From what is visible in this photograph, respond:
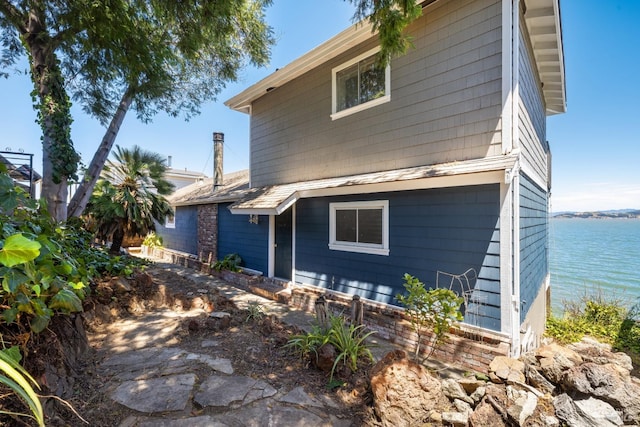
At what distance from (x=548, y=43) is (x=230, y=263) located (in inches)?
413

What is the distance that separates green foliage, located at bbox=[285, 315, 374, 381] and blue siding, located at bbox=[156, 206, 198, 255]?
10325 mm

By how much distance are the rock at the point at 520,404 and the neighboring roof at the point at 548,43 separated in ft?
21.4

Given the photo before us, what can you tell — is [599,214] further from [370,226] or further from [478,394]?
[478,394]

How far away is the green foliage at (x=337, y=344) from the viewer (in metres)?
3.87

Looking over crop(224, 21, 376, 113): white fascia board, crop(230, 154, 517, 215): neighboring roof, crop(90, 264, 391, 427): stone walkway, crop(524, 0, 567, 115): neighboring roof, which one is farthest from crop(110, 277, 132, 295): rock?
crop(524, 0, 567, 115): neighboring roof

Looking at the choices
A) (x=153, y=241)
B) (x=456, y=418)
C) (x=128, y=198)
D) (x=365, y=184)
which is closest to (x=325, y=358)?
(x=456, y=418)

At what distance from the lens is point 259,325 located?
5348mm

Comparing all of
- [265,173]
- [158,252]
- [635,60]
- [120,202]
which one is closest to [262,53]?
[265,173]

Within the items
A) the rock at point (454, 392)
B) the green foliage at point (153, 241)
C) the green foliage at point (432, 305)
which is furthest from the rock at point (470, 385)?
the green foliage at point (153, 241)

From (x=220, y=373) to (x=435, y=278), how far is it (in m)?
3.81

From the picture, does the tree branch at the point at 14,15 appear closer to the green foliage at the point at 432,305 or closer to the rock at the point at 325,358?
the rock at the point at 325,358

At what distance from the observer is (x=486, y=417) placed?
3057 millimetres

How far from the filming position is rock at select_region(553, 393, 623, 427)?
3.04m

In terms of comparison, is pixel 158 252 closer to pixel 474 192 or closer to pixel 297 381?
pixel 297 381
